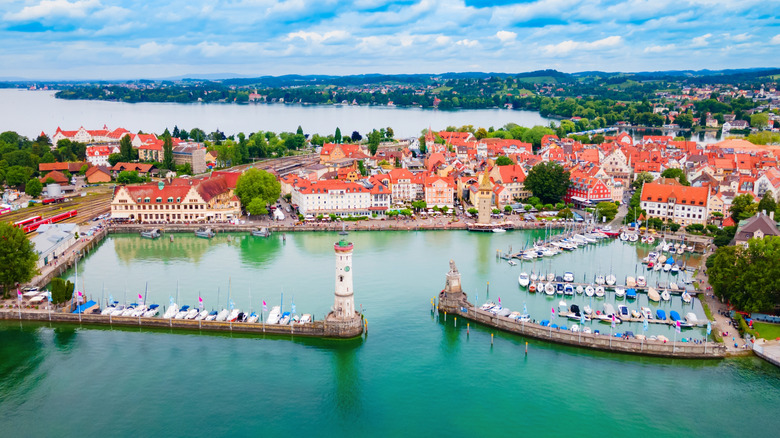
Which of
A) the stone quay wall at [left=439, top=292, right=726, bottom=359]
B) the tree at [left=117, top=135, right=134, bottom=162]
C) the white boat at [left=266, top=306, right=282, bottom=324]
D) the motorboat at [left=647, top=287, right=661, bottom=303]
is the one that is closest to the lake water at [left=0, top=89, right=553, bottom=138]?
the tree at [left=117, top=135, right=134, bottom=162]

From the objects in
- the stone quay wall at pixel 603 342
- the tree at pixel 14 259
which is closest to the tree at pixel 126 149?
the tree at pixel 14 259

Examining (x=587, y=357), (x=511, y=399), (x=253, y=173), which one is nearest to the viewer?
(x=511, y=399)

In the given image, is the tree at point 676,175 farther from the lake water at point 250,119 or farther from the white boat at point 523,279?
the lake water at point 250,119

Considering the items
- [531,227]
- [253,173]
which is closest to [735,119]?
[531,227]

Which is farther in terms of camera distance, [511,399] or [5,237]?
[5,237]

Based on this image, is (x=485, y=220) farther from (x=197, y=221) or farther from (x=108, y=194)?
A: (x=108, y=194)

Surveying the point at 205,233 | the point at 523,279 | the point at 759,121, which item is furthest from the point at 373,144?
the point at 759,121

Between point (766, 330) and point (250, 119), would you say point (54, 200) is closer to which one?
point (766, 330)
